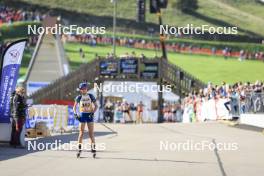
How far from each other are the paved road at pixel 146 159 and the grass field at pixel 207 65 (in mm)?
39597

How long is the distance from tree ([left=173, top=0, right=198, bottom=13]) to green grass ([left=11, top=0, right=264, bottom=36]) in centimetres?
91

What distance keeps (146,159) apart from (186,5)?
98.1 metres

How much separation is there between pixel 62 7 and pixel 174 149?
3170 inches

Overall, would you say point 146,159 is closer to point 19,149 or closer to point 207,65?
point 19,149

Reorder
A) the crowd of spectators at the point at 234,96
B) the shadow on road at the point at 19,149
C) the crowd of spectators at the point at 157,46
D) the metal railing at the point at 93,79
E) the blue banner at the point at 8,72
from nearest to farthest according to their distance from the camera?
1. the shadow on road at the point at 19,149
2. the blue banner at the point at 8,72
3. the crowd of spectators at the point at 234,96
4. the metal railing at the point at 93,79
5. the crowd of spectators at the point at 157,46

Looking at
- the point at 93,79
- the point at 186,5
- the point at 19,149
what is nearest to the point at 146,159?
the point at 19,149

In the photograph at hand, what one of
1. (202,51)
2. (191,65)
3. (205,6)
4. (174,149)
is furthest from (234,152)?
(205,6)

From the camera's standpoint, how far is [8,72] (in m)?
17.9

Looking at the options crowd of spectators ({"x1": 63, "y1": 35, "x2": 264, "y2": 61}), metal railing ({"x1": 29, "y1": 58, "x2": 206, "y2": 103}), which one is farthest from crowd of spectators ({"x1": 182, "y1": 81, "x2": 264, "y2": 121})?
crowd of spectators ({"x1": 63, "y1": 35, "x2": 264, "y2": 61})

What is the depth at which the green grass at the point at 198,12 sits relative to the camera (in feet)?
328

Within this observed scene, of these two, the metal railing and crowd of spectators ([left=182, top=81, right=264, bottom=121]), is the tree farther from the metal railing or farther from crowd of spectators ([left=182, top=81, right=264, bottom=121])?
crowd of spectators ([left=182, top=81, right=264, bottom=121])

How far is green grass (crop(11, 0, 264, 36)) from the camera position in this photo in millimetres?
100000

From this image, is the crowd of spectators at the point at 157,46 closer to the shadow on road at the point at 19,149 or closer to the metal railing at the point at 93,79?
the metal railing at the point at 93,79

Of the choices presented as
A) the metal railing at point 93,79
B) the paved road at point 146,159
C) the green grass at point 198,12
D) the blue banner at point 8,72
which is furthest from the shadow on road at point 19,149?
the green grass at point 198,12
